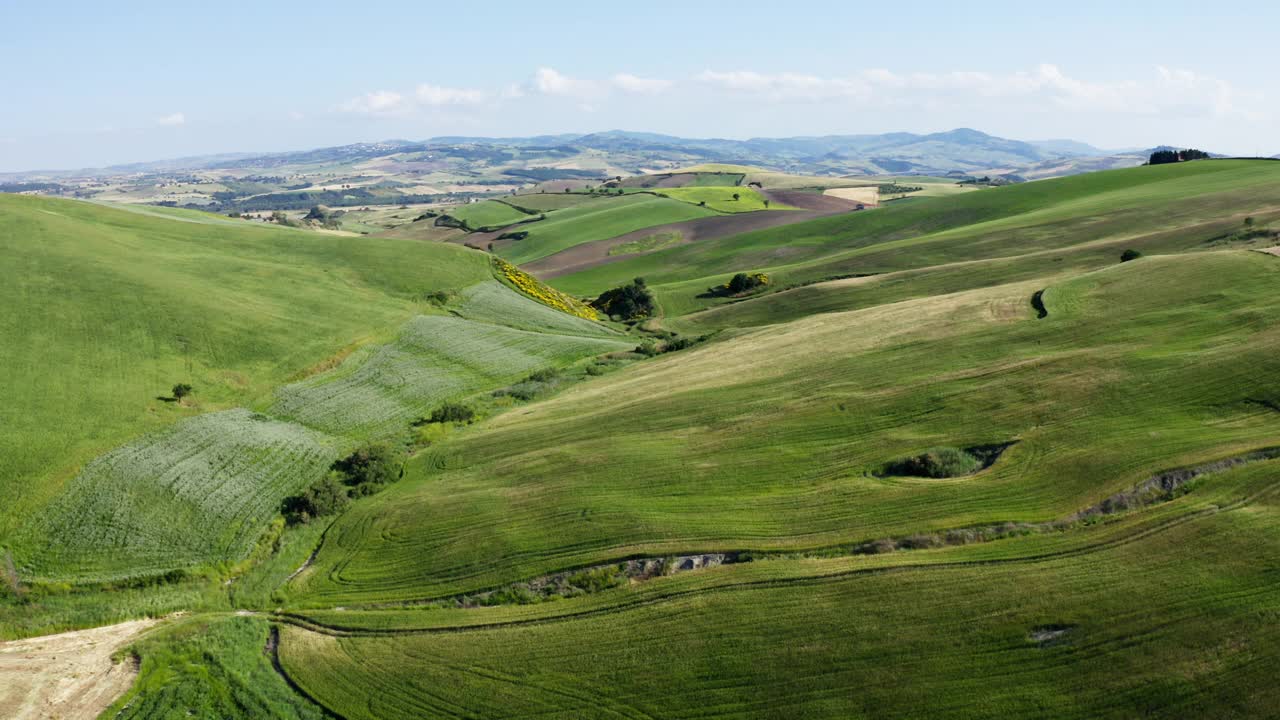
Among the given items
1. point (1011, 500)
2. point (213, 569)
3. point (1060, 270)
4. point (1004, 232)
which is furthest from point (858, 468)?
point (1004, 232)

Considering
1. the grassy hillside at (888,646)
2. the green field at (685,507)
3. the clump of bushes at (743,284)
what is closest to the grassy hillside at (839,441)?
the green field at (685,507)

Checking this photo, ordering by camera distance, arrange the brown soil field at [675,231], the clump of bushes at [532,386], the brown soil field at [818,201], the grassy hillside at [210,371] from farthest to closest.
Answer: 1. the brown soil field at [818,201]
2. the brown soil field at [675,231]
3. the clump of bushes at [532,386]
4. the grassy hillside at [210,371]

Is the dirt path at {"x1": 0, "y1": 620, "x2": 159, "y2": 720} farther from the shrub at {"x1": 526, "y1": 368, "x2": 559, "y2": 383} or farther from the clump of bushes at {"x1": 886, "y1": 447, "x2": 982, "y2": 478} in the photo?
the shrub at {"x1": 526, "y1": 368, "x2": 559, "y2": 383}

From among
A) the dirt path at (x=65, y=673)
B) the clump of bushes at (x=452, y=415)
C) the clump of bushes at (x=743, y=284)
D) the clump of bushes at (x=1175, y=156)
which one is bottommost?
the dirt path at (x=65, y=673)

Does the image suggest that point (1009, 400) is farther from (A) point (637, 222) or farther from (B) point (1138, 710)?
(A) point (637, 222)

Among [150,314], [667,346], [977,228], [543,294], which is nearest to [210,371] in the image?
[150,314]

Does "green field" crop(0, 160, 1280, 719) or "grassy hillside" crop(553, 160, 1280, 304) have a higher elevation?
"grassy hillside" crop(553, 160, 1280, 304)

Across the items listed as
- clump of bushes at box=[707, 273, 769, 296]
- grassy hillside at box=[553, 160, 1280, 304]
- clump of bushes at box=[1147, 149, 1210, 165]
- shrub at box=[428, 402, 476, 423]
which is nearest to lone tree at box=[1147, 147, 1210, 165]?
clump of bushes at box=[1147, 149, 1210, 165]

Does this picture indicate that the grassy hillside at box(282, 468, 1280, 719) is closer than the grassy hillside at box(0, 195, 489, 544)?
Yes

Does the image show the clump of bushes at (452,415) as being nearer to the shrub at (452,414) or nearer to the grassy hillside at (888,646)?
the shrub at (452,414)
